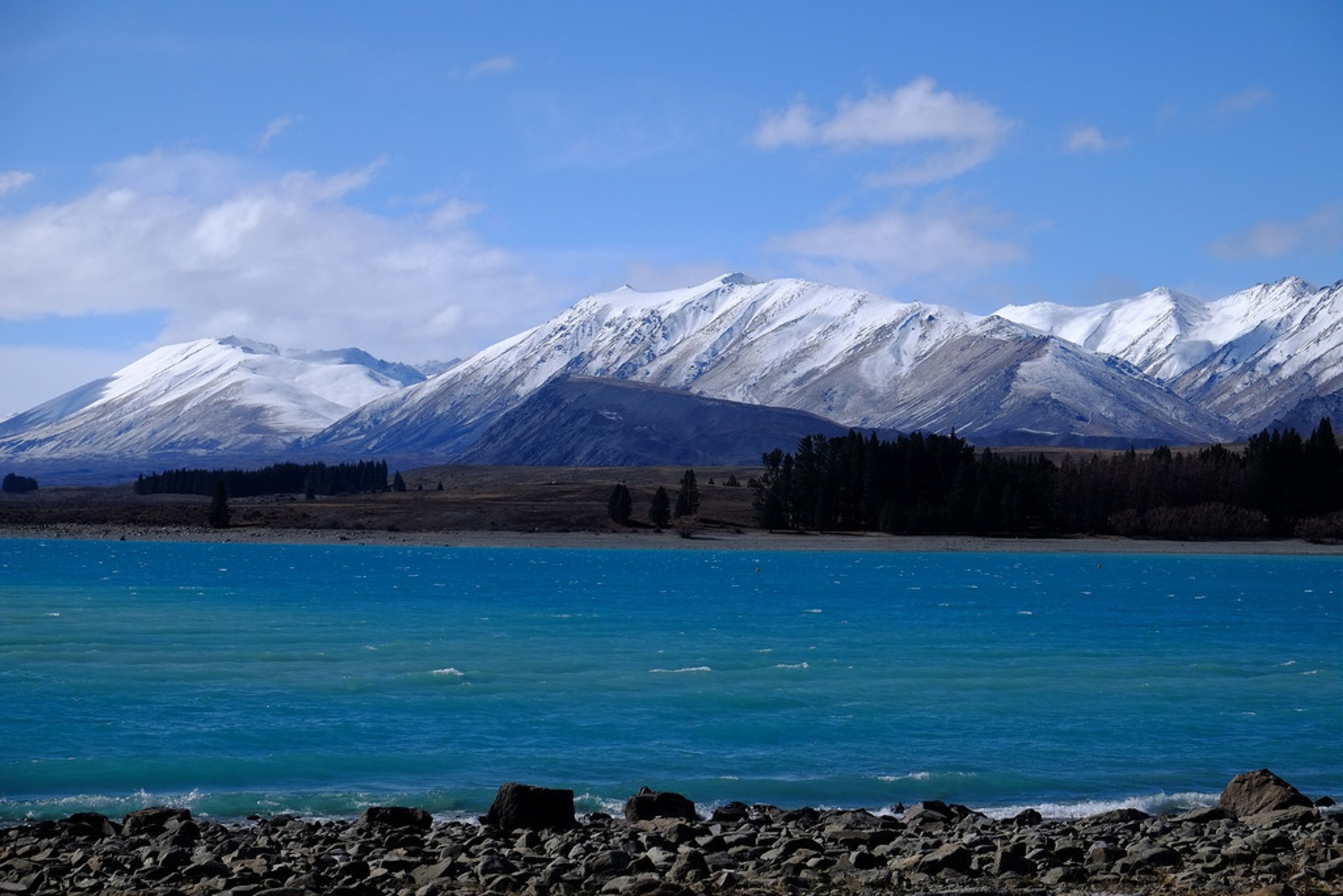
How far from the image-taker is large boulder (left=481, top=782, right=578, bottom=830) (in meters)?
22.6

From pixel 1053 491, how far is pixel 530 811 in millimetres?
140579

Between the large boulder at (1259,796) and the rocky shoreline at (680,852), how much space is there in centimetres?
4

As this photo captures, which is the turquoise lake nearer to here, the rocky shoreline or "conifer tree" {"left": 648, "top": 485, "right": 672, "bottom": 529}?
the rocky shoreline

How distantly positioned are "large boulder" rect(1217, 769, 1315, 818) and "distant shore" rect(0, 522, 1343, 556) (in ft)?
395

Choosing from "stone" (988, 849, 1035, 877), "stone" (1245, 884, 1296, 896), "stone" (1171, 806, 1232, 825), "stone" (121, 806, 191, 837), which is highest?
"stone" (1245, 884, 1296, 896)

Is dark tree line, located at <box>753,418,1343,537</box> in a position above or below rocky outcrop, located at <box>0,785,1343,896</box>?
above

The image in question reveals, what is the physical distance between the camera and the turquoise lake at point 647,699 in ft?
91.6

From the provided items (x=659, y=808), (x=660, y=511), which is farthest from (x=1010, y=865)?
(x=660, y=511)

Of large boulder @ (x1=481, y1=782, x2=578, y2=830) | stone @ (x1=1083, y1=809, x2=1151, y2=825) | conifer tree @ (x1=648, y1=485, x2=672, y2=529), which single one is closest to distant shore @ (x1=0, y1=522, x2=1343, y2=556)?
conifer tree @ (x1=648, y1=485, x2=672, y2=529)

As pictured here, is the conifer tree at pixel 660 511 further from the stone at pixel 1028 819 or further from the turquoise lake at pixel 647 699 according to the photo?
the stone at pixel 1028 819

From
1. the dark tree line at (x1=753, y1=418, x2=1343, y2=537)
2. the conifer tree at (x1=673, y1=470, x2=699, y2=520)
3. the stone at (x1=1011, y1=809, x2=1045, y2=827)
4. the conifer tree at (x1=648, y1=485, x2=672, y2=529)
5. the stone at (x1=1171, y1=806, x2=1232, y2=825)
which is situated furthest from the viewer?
the conifer tree at (x1=673, y1=470, x2=699, y2=520)

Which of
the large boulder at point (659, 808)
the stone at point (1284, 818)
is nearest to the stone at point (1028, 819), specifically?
the stone at point (1284, 818)

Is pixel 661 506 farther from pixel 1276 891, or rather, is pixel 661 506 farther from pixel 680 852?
pixel 1276 891

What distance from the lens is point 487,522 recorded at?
534 feet
